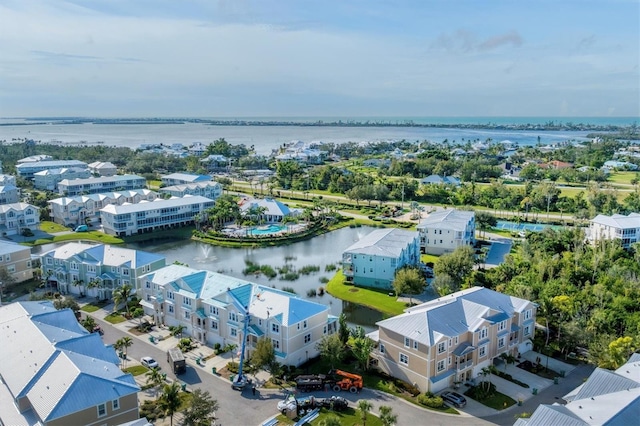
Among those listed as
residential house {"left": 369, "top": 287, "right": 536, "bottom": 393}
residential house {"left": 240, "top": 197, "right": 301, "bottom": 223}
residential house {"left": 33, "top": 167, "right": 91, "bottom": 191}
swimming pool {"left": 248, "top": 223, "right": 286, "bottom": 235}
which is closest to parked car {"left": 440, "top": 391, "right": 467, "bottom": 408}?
residential house {"left": 369, "top": 287, "right": 536, "bottom": 393}

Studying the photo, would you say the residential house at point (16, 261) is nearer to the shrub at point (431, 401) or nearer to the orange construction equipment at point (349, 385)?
the orange construction equipment at point (349, 385)

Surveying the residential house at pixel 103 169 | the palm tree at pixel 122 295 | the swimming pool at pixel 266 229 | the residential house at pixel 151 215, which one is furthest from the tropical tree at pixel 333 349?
the residential house at pixel 103 169

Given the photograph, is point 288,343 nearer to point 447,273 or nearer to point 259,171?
point 447,273

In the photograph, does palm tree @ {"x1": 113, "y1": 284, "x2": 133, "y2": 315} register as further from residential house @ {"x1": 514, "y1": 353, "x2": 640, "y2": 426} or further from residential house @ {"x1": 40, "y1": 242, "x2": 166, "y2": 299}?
residential house @ {"x1": 514, "y1": 353, "x2": 640, "y2": 426}

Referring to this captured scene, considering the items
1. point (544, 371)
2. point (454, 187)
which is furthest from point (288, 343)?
point (454, 187)

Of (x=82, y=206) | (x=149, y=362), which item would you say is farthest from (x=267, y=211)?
(x=149, y=362)

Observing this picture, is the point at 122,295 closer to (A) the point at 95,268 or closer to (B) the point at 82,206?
(A) the point at 95,268
